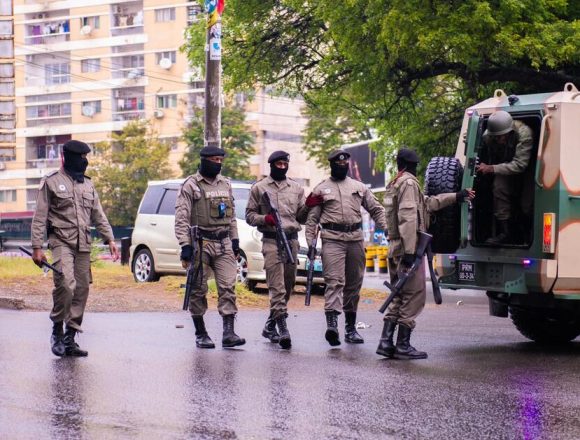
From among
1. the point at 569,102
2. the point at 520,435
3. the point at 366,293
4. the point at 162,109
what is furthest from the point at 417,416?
the point at 162,109

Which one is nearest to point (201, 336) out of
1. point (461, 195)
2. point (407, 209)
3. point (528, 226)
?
point (407, 209)

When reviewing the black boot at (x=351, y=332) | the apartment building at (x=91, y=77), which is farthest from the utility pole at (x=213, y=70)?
the apartment building at (x=91, y=77)

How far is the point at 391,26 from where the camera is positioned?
22.0 metres

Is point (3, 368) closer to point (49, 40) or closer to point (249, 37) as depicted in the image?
point (249, 37)

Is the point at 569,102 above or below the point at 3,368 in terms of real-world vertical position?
above

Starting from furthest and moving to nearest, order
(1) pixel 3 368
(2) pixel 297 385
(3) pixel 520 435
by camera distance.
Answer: (1) pixel 3 368
(2) pixel 297 385
(3) pixel 520 435

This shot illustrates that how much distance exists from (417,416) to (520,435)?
0.82 m

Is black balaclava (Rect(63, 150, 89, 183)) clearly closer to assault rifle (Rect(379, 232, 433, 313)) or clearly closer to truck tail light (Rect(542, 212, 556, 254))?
assault rifle (Rect(379, 232, 433, 313))

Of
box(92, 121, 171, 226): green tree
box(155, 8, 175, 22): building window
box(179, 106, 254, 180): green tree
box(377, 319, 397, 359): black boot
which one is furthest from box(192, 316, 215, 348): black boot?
box(155, 8, 175, 22): building window

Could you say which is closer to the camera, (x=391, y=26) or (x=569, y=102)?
(x=569, y=102)

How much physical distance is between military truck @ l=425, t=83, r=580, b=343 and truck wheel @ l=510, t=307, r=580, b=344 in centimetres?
1

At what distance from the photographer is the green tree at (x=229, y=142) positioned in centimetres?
6669

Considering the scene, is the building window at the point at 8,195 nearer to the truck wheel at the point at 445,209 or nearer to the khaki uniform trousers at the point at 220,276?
the khaki uniform trousers at the point at 220,276

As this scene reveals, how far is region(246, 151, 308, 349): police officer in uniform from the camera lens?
12.8 meters
